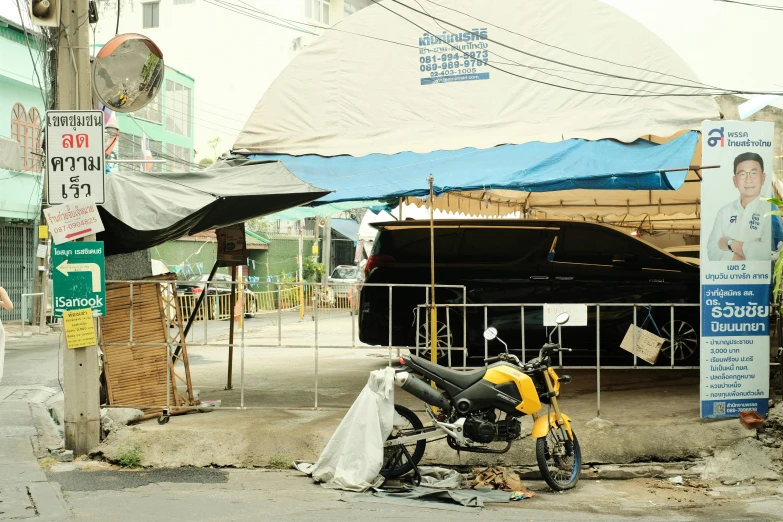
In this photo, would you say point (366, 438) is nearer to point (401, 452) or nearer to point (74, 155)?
point (401, 452)

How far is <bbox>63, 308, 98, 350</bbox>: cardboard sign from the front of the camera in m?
7.23

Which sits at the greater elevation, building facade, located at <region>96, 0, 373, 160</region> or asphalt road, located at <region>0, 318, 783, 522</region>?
building facade, located at <region>96, 0, 373, 160</region>

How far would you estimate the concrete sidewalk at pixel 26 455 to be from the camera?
578 centimetres

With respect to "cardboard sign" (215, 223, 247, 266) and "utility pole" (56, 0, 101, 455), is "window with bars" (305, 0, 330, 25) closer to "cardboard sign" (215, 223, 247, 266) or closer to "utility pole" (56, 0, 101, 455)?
"cardboard sign" (215, 223, 247, 266)

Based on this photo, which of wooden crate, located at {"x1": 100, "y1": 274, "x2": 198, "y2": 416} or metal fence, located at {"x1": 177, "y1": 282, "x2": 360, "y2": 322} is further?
metal fence, located at {"x1": 177, "y1": 282, "x2": 360, "y2": 322}

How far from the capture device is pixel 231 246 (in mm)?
10141

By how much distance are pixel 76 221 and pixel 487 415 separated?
12.4ft

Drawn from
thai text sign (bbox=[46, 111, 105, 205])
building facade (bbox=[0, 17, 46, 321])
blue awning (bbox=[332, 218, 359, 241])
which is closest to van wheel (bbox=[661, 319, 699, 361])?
thai text sign (bbox=[46, 111, 105, 205])

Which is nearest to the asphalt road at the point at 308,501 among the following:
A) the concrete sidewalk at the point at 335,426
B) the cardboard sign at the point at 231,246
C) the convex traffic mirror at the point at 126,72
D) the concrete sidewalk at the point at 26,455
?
the concrete sidewalk at the point at 26,455

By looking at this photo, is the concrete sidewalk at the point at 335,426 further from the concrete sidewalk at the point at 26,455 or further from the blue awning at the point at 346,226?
the blue awning at the point at 346,226

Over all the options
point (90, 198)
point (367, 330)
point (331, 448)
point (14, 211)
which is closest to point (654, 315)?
point (367, 330)

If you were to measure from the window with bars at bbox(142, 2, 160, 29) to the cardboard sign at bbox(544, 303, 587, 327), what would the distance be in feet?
129

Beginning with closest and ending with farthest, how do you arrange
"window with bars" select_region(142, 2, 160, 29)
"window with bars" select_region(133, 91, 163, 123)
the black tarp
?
the black tarp < "window with bars" select_region(133, 91, 163, 123) < "window with bars" select_region(142, 2, 160, 29)

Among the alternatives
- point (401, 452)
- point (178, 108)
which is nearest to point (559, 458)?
point (401, 452)
